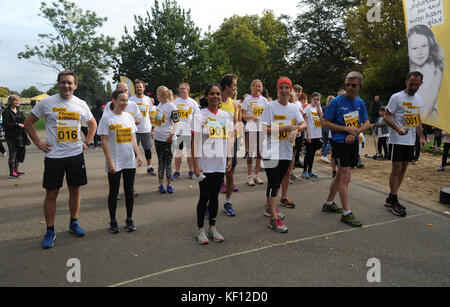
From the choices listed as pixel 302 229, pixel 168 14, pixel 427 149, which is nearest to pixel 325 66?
pixel 168 14

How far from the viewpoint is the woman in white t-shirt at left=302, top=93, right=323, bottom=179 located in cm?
747

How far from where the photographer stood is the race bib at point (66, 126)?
3.84 m

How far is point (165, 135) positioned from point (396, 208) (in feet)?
15.3

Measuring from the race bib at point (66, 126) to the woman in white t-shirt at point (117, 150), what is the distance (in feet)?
1.02

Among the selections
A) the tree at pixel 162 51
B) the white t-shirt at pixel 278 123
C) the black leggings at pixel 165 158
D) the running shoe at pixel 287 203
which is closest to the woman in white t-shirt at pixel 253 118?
the running shoe at pixel 287 203

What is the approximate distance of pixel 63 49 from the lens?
1180 inches

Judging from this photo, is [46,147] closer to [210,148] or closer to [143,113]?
[210,148]

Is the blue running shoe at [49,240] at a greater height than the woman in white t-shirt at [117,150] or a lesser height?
lesser

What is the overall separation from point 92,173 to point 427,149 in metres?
12.4

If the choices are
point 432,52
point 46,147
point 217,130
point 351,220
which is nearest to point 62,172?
point 46,147

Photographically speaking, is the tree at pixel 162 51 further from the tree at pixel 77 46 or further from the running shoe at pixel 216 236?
the running shoe at pixel 216 236

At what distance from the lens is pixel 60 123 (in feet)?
12.6

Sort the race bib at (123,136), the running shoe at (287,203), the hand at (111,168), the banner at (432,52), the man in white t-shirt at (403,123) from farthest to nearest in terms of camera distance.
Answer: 1. the banner at (432,52)
2. the running shoe at (287,203)
3. the man in white t-shirt at (403,123)
4. the race bib at (123,136)
5. the hand at (111,168)
